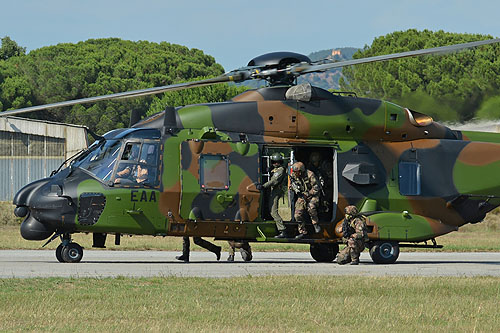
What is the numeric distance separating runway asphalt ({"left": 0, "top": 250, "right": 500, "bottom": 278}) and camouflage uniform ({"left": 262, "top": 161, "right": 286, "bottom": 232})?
1.02m

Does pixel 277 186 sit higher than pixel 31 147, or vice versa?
pixel 31 147

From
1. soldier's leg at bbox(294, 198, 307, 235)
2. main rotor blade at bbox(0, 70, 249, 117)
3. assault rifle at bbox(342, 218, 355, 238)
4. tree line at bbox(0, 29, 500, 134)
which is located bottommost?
assault rifle at bbox(342, 218, 355, 238)

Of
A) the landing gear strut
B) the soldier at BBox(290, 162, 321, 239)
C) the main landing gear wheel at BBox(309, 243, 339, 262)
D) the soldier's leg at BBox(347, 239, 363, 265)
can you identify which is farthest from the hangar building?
the soldier's leg at BBox(347, 239, 363, 265)

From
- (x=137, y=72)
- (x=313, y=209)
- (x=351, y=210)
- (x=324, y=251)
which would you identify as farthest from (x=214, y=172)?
(x=137, y=72)

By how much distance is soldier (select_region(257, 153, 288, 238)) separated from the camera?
18500 millimetres

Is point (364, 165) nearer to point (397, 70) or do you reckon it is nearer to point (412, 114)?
point (412, 114)

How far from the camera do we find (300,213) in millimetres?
18609

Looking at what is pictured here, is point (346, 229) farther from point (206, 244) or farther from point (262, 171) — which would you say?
point (206, 244)

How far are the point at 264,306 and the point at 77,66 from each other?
75.9 m

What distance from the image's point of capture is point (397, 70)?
2430 inches

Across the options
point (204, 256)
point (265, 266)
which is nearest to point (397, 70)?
point (204, 256)

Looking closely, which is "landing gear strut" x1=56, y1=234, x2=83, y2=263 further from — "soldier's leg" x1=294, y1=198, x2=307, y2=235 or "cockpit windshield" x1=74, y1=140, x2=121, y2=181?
"soldier's leg" x1=294, y1=198, x2=307, y2=235

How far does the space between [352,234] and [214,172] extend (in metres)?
3.47

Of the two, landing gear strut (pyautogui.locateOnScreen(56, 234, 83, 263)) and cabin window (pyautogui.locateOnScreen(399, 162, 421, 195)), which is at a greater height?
cabin window (pyautogui.locateOnScreen(399, 162, 421, 195))
